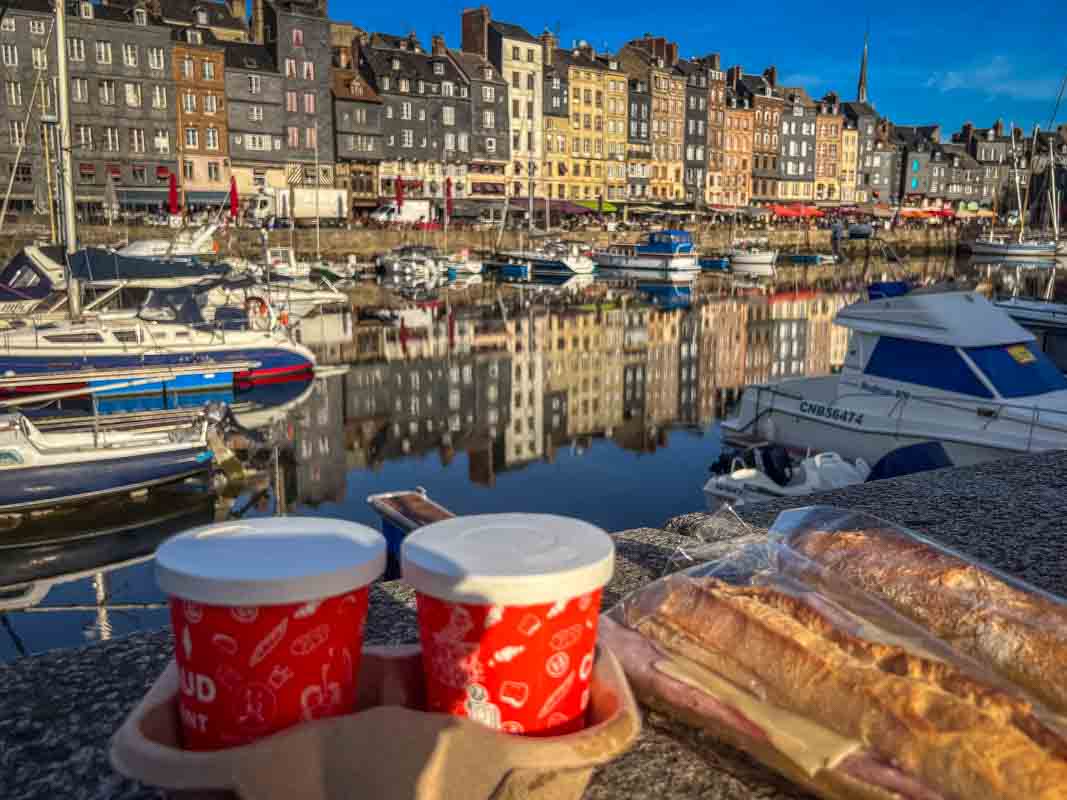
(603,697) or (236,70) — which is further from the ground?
(236,70)

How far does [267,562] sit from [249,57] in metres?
61.4

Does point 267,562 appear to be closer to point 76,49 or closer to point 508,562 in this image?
point 508,562

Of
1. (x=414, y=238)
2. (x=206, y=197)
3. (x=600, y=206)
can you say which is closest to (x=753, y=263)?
(x=600, y=206)

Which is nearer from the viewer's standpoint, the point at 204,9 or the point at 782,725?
the point at 782,725

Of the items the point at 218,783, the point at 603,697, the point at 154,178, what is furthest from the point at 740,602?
the point at 154,178

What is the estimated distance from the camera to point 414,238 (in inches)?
2189

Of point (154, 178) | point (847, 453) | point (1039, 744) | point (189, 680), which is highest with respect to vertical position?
point (154, 178)

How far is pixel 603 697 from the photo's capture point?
71.0 inches

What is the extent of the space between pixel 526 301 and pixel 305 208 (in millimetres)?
23800

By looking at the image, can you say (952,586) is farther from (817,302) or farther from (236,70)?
(236,70)

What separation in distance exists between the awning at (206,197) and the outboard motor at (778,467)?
48.8 meters

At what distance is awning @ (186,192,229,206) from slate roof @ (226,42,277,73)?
25.5ft

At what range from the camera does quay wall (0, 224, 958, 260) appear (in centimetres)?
4384

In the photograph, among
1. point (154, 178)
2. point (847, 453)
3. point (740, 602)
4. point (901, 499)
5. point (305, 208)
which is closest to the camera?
point (740, 602)
